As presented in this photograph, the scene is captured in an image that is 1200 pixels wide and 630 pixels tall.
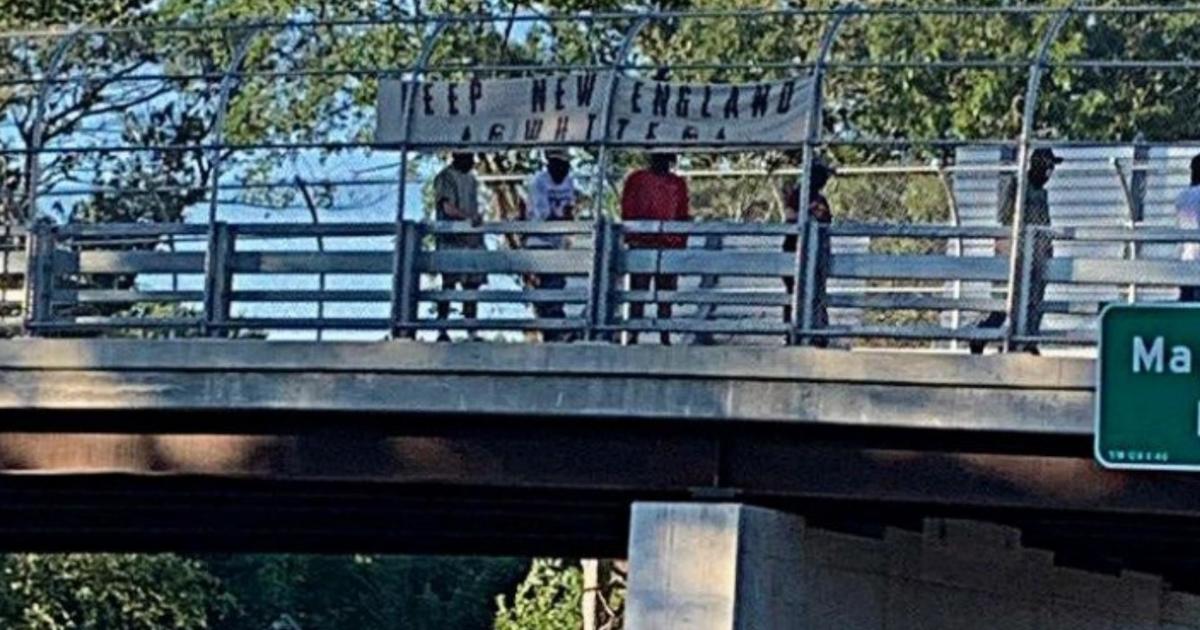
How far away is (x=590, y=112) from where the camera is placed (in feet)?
73.7

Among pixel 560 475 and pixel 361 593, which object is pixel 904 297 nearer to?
pixel 560 475

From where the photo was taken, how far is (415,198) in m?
23.9

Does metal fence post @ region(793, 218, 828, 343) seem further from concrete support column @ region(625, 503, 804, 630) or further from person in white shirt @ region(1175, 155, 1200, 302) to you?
person in white shirt @ region(1175, 155, 1200, 302)

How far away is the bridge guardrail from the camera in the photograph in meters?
20.7

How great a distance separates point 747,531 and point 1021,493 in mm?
1589

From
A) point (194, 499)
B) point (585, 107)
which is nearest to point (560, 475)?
point (585, 107)

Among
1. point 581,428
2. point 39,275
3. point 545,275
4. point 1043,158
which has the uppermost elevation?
point 1043,158

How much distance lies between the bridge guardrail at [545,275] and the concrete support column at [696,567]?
1.10 metres

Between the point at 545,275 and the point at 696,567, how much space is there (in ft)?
7.22

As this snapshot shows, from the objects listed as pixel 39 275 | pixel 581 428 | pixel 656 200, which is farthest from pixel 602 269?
pixel 39 275

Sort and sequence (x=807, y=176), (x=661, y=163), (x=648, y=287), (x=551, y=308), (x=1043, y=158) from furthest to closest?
1. (x=661, y=163)
2. (x=551, y=308)
3. (x=648, y=287)
4. (x=1043, y=158)
5. (x=807, y=176)

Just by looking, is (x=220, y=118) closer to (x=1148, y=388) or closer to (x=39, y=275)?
(x=39, y=275)

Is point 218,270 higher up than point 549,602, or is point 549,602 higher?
point 218,270

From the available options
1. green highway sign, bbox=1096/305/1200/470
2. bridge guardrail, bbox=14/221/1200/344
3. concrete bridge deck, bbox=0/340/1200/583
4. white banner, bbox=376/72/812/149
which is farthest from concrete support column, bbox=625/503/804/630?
white banner, bbox=376/72/812/149
